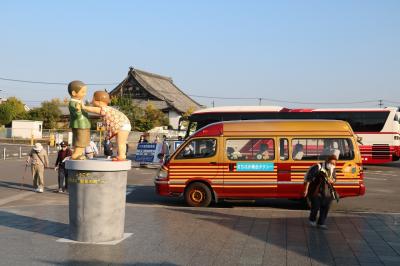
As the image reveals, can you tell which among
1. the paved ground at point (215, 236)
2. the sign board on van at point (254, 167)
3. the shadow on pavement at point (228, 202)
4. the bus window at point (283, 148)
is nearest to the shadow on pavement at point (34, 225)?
the paved ground at point (215, 236)

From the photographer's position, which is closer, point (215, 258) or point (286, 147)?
point (215, 258)

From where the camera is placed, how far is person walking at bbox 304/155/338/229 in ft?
31.3

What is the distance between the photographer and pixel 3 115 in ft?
235

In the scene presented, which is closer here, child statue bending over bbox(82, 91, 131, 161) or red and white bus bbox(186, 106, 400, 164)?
child statue bending over bbox(82, 91, 131, 161)

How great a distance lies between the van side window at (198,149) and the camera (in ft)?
42.4

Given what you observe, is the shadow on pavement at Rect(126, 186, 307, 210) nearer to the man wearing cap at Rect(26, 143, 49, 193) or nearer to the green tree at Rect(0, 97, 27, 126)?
the man wearing cap at Rect(26, 143, 49, 193)

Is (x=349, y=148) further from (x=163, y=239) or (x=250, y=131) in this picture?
(x=163, y=239)

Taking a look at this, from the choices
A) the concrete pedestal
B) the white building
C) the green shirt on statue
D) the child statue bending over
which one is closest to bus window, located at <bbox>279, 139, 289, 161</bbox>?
the child statue bending over

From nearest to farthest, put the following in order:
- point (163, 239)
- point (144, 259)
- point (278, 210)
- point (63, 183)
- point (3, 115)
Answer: point (144, 259), point (163, 239), point (278, 210), point (63, 183), point (3, 115)

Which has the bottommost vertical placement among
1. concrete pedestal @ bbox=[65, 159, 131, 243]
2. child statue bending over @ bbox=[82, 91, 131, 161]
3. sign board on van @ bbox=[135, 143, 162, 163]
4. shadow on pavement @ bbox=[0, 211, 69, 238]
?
shadow on pavement @ bbox=[0, 211, 69, 238]

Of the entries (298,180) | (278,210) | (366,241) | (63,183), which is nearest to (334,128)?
(298,180)

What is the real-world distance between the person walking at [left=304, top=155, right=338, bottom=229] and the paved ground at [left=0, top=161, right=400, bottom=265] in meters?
0.28

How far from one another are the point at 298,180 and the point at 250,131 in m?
1.70

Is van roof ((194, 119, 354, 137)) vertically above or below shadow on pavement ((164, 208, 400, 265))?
above
